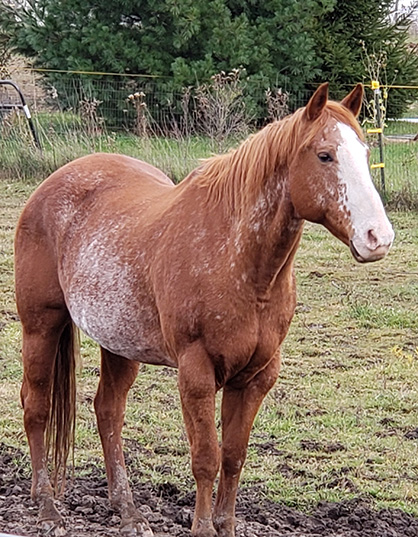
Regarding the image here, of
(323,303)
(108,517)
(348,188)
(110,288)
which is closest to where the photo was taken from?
(348,188)

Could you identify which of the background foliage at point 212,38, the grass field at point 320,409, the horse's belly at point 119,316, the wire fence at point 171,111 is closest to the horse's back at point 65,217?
the horse's belly at point 119,316

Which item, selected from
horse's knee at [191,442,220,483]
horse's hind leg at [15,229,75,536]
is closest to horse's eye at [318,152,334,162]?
horse's knee at [191,442,220,483]

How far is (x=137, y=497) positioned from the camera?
4.49 m

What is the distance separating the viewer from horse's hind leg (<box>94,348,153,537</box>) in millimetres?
4320

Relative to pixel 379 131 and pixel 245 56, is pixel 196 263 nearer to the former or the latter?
pixel 379 131

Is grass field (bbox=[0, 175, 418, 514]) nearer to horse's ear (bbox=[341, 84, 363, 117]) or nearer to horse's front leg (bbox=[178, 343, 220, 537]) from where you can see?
horse's front leg (bbox=[178, 343, 220, 537])

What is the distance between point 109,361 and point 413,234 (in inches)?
250

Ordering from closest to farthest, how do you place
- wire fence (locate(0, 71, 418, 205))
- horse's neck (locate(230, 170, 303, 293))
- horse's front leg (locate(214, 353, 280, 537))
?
horse's neck (locate(230, 170, 303, 293)), horse's front leg (locate(214, 353, 280, 537)), wire fence (locate(0, 71, 418, 205))

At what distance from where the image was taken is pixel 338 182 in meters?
3.12

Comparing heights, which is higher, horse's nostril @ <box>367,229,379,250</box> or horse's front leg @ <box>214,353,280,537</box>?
horse's nostril @ <box>367,229,379,250</box>

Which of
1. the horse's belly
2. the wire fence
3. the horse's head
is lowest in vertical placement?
the wire fence

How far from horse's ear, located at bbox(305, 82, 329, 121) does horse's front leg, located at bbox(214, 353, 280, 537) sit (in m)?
1.03

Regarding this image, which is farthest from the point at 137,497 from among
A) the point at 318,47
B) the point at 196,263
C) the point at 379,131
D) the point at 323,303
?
the point at 318,47

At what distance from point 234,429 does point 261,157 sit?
1125mm
